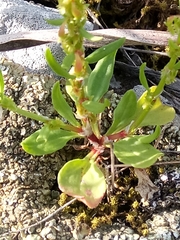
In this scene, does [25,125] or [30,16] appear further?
[30,16]

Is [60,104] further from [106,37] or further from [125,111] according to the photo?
[106,37]

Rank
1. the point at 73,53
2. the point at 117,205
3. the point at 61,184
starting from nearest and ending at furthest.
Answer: the point at 73,53, the point at 61,184, the point at 117,205

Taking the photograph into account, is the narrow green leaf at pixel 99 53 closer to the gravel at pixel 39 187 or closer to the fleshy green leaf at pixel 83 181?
the fleshy green leaf at pixel 83 181

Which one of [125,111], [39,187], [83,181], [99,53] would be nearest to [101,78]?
[125,111]

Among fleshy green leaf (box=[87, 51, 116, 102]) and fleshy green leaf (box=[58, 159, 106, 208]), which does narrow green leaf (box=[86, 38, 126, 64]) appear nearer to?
fleshy green leaf (box=[87, 51, 116, 102])

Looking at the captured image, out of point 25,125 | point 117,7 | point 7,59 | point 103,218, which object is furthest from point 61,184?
point 117,7

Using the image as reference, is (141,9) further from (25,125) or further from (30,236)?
(30,236)
